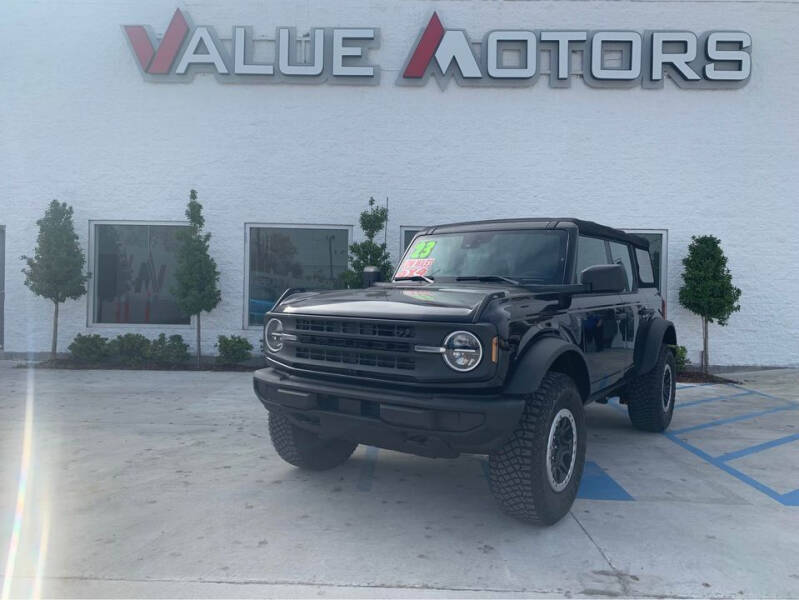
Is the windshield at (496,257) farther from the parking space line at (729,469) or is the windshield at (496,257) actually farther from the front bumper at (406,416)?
the parking space line at (729,469)

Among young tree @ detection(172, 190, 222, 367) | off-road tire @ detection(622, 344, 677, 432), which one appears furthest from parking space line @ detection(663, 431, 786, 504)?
young tree @ detection(172, 190, 222, 367)

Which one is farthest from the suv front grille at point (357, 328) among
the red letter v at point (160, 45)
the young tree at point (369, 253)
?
the red letter v at point (160, 45)

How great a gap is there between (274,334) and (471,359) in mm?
1532

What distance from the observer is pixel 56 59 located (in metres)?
11.0

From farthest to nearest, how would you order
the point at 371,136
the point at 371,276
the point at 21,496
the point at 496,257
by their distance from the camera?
the point at 371,136, the point at 371,276, the point at 496,257, the point at 21,496

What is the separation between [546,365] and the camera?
3160 millimetres

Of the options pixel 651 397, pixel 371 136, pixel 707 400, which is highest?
pixel 371 136

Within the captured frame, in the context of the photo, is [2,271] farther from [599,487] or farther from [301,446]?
[599,487]

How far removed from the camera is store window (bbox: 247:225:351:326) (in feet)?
35.4

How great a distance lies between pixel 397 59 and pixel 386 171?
221cm

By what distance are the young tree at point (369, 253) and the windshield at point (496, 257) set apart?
508 centimetres

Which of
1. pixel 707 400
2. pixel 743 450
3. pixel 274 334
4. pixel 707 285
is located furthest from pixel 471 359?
pixel 707 285

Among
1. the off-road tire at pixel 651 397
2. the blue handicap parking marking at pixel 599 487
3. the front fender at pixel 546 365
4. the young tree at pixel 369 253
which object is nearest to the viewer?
the front fender at pixel 546 365

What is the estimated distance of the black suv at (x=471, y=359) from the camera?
3.03 m
